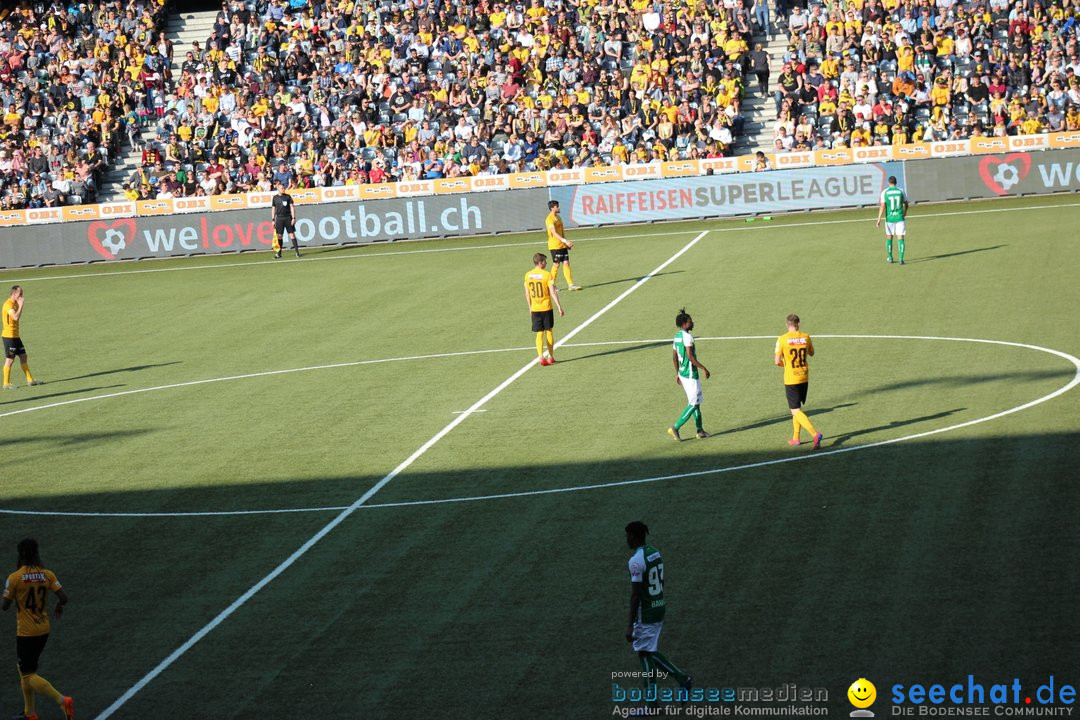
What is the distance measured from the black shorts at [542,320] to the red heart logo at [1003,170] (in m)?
22.0

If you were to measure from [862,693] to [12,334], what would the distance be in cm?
2111

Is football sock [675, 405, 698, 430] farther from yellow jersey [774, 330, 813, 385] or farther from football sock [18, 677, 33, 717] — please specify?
football sock [18, 677, 33, 717]

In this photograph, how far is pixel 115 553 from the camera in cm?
1650

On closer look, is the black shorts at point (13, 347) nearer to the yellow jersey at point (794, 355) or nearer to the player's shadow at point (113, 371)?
the player's shadow at point (113, 371)

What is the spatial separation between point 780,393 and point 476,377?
18.7 feet

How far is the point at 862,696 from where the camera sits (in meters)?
10.9

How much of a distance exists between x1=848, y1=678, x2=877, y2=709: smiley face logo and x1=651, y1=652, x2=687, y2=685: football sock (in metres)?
1.35

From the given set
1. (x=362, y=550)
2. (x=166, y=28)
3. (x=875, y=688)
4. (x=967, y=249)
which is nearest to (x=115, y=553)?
(x=362, y=550)

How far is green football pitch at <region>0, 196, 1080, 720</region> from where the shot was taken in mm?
12266

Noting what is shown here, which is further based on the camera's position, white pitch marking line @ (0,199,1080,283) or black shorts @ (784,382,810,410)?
white pitch marking line @ (0,199,1080,283)

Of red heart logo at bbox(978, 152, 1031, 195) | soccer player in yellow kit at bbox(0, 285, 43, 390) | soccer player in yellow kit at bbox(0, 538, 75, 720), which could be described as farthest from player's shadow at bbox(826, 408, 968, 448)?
red heart logo at bbox(978, 152, 1031, 195)

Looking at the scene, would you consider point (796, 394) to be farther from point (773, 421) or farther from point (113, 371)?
point (113, 371)

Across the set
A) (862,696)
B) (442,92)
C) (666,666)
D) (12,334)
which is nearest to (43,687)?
(666,666)

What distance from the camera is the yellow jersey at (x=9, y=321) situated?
26922mm
